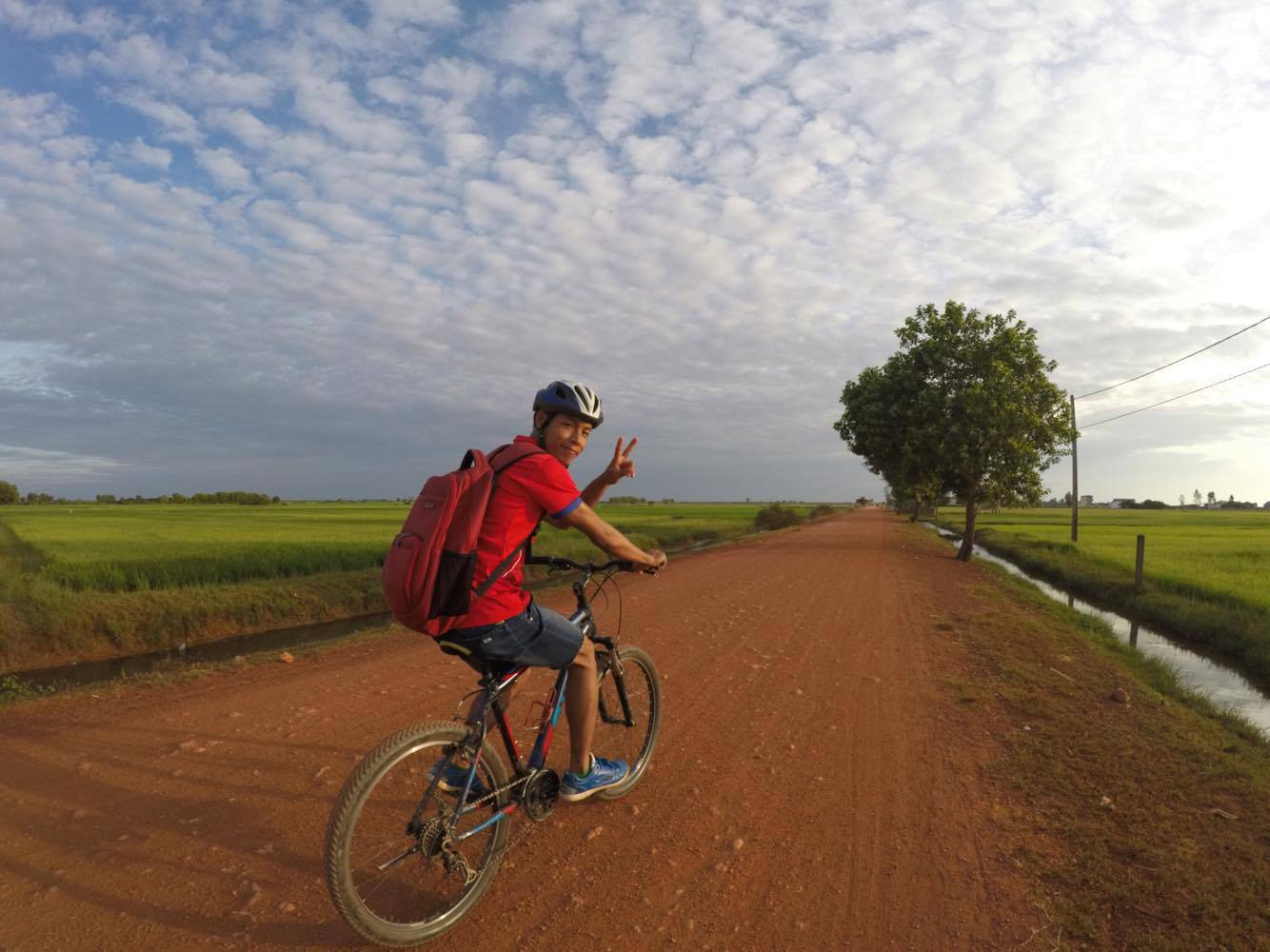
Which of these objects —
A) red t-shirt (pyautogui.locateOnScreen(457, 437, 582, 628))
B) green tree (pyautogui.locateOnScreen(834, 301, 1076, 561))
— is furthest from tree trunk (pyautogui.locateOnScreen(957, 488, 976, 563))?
red t-shirt (pyautogui.locateOnScreen(457, 437, 582, 628))

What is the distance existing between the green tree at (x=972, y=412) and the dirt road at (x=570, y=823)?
1783 cm

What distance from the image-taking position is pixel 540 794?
134 inches

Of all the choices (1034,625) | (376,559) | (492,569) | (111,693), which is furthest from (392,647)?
(376,559)

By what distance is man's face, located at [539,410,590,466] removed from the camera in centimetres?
319

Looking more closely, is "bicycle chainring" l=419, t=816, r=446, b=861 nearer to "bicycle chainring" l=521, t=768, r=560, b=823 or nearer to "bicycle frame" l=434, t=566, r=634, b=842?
"bicycle frame" l=434, t=566, r=634, b=842

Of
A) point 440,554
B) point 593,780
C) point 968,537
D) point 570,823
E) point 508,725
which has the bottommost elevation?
point 570,823

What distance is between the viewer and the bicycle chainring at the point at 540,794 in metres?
3.30

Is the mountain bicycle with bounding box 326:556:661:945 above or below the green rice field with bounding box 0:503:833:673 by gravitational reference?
above

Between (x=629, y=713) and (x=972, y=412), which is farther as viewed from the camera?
→ (x=972, y=412)

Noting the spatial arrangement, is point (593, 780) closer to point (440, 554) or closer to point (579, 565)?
point (579, 565)

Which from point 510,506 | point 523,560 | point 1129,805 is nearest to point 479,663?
point 523,560

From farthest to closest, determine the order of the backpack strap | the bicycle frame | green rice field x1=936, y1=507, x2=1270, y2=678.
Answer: green rice field x1=936, y1=507, x2=1270, y2=678, the bicycle frame, the backpack strap

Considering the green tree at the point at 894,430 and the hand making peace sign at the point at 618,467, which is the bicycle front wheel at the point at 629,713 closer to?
the hand making peace sign at the point at 618,467

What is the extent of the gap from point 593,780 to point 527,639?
44.7 inches
